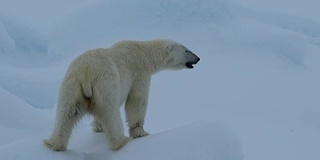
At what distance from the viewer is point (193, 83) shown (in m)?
7.45

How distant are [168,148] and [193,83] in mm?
4528

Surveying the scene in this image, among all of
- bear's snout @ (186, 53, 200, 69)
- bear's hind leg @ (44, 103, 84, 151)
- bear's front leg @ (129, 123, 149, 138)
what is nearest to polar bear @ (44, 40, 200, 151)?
bear's hind leg @ (44, 103, 84, 151)

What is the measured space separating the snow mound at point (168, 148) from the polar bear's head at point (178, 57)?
887 millimetres

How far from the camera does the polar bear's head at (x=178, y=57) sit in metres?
3.88

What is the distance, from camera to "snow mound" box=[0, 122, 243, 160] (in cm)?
292

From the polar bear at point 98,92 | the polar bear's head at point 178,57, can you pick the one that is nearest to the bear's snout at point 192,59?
the polar bear's head at point 178,57

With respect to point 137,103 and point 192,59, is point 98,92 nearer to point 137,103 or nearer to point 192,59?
point 137,103

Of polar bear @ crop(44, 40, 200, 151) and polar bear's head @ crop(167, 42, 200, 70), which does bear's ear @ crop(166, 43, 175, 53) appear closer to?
polar bear's head @ crop(167, 42, 200, 70)

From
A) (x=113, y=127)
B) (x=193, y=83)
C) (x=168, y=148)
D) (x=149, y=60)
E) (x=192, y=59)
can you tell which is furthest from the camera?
(x=193, y=83)

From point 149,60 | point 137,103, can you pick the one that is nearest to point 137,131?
point 137,103

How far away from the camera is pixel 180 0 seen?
9539mm

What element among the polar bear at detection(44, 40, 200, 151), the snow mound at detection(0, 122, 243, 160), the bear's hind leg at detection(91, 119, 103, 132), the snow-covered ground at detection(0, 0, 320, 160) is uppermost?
the polar bear at detection(44, 40, 200, 151)

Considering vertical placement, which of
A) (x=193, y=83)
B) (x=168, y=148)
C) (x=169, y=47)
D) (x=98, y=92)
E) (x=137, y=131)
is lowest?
(x=193, y=83)

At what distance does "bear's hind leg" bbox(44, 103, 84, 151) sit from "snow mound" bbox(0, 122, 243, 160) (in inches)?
1.8
